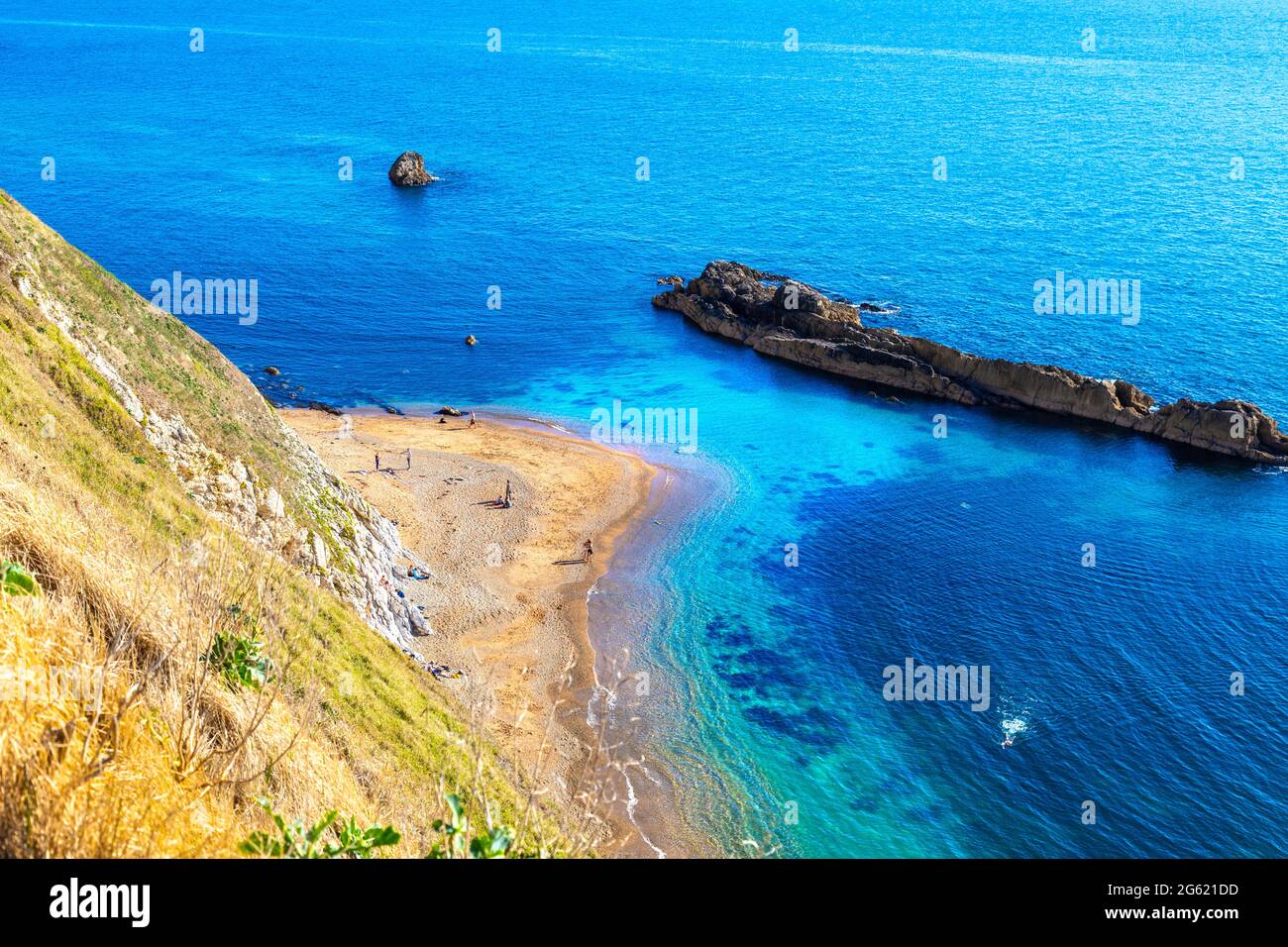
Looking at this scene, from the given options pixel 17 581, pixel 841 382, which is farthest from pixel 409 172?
pixel 17 581

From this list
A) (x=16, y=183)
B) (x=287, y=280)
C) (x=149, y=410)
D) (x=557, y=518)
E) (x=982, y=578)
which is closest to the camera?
(x=149, y=410)

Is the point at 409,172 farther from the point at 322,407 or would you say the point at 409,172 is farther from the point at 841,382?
the point at 841,382

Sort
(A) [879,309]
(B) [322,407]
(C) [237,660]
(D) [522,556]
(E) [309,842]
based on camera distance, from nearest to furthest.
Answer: (E) [309,842]
(C) [237,660]
(D) [522,556]
(B) [322,407]
(A) [879,309]

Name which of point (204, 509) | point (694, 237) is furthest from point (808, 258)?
point (204, 509)

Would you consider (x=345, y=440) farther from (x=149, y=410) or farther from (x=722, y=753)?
(x=722, y=753)

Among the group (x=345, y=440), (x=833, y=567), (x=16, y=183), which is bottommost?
(x=833, y=567)

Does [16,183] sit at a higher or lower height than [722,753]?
higher

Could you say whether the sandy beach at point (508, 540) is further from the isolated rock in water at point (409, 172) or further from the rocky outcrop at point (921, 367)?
the isolated rock in water at point (409, 172)
